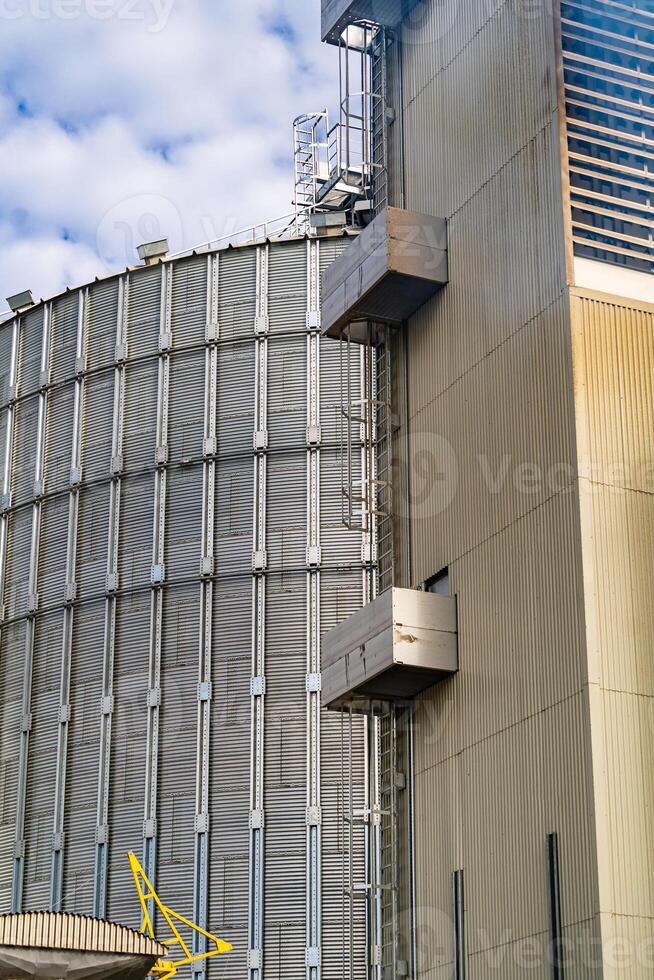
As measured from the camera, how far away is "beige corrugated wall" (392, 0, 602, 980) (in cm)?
2612

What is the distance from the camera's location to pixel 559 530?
1056 inches

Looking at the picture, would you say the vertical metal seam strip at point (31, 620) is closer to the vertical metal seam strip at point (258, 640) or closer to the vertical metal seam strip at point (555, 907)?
the vertical metal seam strip at point (258, 640)

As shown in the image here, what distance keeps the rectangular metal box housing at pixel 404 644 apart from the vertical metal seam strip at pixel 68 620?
15.2 m

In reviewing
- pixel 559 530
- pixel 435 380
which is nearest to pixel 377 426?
pixel 435 380

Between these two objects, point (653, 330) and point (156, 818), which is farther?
point (156, 818)

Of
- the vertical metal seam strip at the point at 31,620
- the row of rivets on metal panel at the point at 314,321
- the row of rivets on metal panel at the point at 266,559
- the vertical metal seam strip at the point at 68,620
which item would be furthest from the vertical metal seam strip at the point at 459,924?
the row of rivets on metal panel at the point at 314,321

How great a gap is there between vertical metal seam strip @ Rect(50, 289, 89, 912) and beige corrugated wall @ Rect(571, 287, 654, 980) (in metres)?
21.8

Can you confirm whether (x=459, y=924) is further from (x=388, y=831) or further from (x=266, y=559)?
(x=266, y=559)

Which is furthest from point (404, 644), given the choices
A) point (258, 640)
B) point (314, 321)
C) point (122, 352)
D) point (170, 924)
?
point (122, 352)

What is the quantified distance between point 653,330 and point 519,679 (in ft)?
19.7

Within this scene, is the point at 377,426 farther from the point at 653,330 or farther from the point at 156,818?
the point at 156,818

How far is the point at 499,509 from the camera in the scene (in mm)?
28969

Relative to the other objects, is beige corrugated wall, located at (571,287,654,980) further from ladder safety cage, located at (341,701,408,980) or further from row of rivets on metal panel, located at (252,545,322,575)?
row of rivets on metal panel, located at (252,545,322,575)

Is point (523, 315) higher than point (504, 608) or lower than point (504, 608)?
higher
